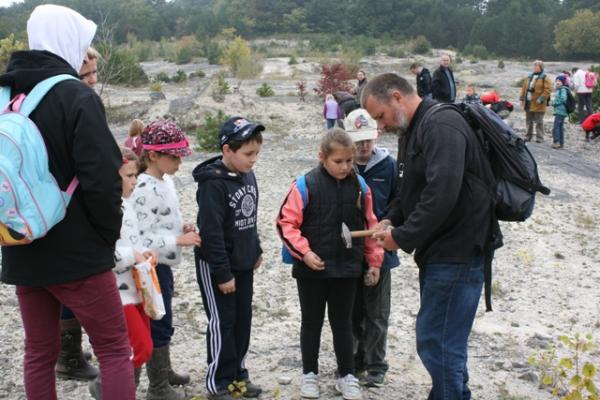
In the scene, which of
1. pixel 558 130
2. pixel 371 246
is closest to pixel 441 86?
pixel 558 130

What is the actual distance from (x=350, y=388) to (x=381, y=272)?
0.64 metres

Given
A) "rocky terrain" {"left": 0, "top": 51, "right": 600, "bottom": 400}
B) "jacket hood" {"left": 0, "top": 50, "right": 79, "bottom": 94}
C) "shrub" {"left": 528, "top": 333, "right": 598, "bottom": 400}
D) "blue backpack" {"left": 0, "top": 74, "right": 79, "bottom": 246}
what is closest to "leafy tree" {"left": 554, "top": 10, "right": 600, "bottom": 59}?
"rocky terrain" {"left": 0, "top": 51, "right": 600, "bottom": 400}

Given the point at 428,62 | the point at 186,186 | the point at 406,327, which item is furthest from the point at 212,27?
the point at 406,327

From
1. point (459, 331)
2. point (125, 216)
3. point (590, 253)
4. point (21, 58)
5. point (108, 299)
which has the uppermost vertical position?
point (21, 58)

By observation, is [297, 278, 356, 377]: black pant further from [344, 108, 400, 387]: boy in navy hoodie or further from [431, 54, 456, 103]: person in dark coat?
[431, 54, 456, 103]: person in dark coat

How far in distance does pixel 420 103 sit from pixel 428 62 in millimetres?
43954

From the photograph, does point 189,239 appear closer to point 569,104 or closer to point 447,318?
point 447,318

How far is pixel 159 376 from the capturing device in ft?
10.4

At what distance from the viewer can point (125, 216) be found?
289cm

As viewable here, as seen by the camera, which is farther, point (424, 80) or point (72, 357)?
point (424, 80)

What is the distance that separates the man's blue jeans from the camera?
2738 mm

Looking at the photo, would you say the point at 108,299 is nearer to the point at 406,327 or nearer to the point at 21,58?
the point at 21,58

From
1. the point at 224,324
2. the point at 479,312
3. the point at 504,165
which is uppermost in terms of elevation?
the point at 504,165

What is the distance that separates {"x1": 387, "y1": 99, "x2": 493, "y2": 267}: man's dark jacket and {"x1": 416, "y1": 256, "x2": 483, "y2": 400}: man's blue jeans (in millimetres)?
71
